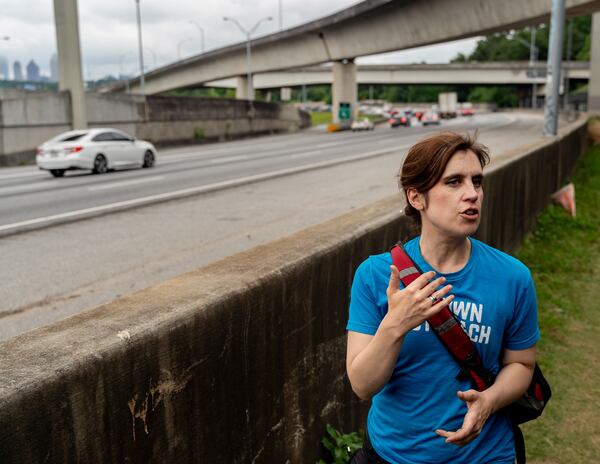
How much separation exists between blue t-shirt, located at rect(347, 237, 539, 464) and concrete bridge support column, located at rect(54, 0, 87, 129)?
3142 centimetres

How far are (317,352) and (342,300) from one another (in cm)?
47

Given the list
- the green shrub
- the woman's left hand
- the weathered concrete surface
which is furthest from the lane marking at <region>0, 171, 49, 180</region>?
the weathered concrete surface

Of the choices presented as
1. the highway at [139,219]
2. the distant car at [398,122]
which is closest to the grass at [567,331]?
the highway at [139,219]

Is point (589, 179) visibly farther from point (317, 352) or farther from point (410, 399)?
point (410, 399)

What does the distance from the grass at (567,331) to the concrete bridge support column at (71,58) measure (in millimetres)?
23422

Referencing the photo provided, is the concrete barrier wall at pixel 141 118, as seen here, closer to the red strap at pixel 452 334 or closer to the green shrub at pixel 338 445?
the green shrub at pixel 338 445

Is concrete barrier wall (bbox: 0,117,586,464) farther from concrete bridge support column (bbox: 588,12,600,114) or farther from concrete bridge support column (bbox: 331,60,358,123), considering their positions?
concrete bridge support column (bbox: 331,60,358,123)

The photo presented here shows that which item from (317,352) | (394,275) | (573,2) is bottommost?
(317,352)

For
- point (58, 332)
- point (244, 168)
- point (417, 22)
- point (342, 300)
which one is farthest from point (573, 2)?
point (58, 332)

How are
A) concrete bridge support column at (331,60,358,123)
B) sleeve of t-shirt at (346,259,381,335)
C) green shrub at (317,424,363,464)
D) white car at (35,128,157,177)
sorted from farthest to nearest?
1. concrete bridge support column at (331,60,358,123)
2. white car at (35,128,157,177)
3. green shrub at (317,424,363,464)
4. sleeve of t-shirt at (346,259,381,335)

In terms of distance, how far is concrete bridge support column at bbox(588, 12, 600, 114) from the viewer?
46125mm

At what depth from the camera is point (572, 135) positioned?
1973cm

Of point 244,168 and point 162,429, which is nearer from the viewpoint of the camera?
point 162,429

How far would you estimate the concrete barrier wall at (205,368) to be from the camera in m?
2.16
